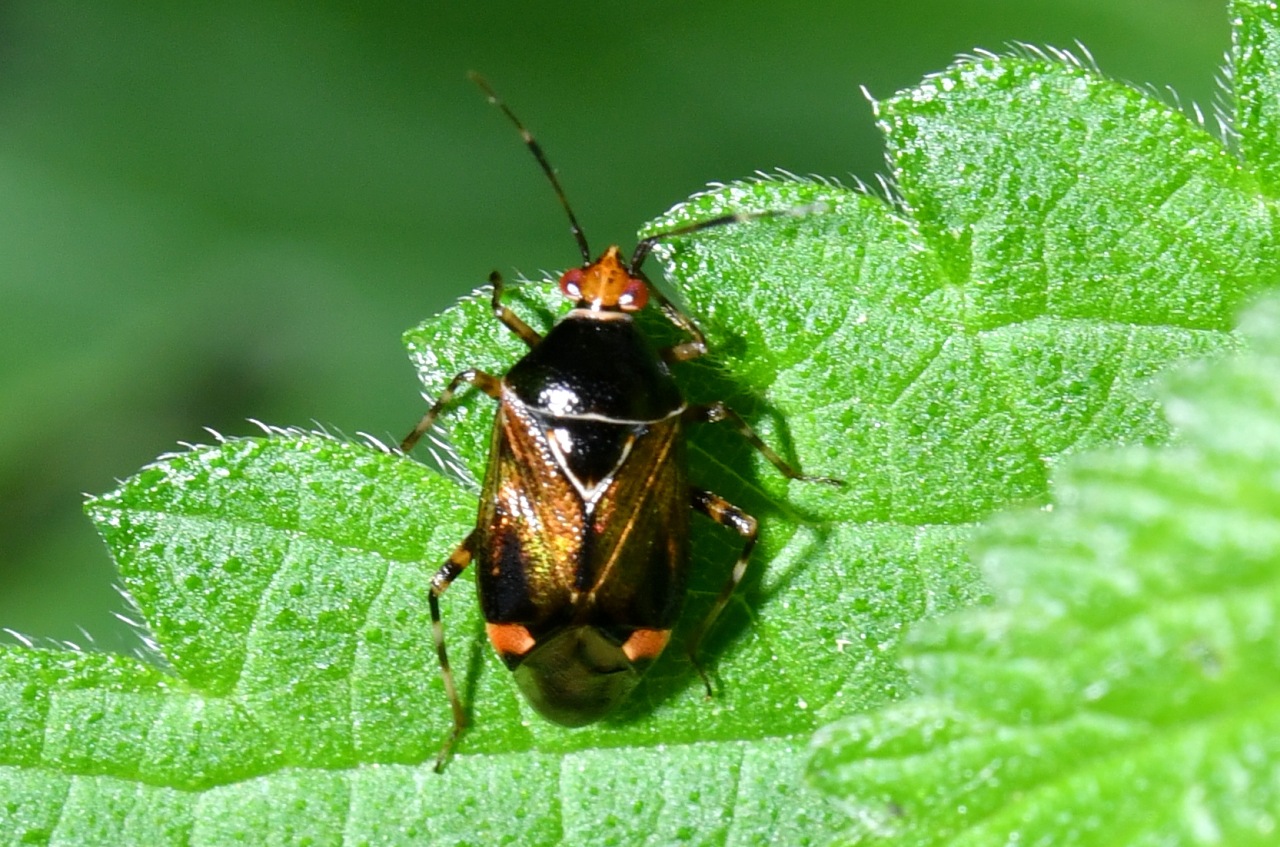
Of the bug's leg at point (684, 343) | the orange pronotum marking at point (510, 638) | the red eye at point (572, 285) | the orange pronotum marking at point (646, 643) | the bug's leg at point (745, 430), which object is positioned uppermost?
the red eye at point (572, 285)

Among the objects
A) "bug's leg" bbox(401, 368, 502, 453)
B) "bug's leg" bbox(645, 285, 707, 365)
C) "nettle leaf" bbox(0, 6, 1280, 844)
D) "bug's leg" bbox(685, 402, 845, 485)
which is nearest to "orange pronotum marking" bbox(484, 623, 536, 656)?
"nettle leaf" bbox(0, 6, 1280, 844)

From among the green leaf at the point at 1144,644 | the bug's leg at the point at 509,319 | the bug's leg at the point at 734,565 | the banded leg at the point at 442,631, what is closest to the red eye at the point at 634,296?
the bug's leg at the point at 509,319

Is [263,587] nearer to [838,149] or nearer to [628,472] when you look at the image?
[628,472]

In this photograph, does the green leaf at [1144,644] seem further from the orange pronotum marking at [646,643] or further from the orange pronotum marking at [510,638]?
the orange pronotum marking at [510,638]

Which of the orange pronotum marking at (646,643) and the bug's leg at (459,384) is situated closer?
the orange pronotum marking at (646,643)

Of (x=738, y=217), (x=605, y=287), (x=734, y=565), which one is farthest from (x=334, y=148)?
(x=734, y=565)

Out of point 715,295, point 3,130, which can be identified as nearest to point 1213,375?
point 715,295

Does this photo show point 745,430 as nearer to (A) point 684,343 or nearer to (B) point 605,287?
(A) point 684,343
